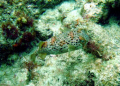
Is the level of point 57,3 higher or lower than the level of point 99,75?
higher

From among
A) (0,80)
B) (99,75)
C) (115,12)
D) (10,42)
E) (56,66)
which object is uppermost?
(115,12)

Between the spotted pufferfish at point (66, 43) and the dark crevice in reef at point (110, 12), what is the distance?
1.17 m

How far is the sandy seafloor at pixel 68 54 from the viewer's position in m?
2.64

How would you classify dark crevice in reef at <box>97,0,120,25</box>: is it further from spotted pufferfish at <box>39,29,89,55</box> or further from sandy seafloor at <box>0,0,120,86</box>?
spotted pufferfish at <box>39,29,89,55</box>

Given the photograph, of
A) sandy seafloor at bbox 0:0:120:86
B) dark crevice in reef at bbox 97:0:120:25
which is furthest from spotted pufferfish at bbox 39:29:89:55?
dark crevice in reef at bbox 97:0:120:25

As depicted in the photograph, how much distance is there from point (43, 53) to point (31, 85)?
955 mm

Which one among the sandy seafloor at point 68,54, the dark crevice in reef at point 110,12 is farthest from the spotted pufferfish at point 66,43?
the dark crevice in reef at point 110,12

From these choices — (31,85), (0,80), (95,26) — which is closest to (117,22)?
(95,26)

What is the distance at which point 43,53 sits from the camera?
319 centimetres

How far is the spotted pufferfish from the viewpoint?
2.99 m

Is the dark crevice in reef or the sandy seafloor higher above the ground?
the dark crevice in reef

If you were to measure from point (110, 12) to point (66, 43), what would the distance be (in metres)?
2.19

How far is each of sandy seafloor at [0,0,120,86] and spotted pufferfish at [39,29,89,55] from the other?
0.19m

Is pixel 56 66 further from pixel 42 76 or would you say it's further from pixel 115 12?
pixel 115 12
